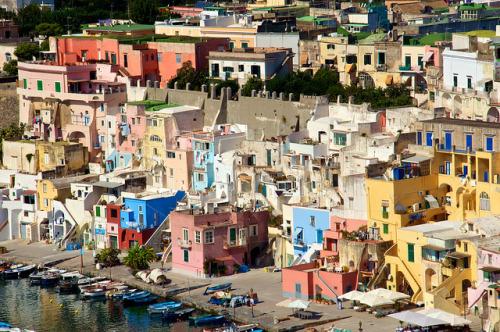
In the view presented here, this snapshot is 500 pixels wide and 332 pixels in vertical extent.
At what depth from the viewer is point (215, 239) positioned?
7156 cm

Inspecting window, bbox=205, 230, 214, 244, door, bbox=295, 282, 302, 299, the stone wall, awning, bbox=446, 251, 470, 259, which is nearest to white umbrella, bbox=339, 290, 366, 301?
door, bbox=295, 282, 302, 299

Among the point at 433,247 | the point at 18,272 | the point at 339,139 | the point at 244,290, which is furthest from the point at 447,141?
the point at 18,272

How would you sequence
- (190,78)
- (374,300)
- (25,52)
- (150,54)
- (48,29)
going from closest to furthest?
(374,300) < (190,78) < (150,54) < (25,52) < (48,29)

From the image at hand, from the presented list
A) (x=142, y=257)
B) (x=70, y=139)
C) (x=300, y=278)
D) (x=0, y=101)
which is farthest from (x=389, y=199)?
(x=0, y=101)

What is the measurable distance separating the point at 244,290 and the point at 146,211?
1144 cm

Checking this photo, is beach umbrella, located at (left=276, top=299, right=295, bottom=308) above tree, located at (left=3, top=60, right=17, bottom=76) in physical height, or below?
below

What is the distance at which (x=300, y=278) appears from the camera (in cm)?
6581

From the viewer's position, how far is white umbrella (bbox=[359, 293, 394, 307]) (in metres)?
62.3

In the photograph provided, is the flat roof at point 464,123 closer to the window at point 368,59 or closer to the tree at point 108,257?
the window at point 368,59

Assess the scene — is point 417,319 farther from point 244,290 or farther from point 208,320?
point 244,290

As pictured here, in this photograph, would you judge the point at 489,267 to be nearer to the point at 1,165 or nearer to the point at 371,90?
the point at 371,90

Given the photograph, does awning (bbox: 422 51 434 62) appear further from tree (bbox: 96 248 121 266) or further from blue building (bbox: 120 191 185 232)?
tree (bbox: 96 248 121 266)

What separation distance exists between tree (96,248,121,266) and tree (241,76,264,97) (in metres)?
15.6

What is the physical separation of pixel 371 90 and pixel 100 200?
18.3 metres
